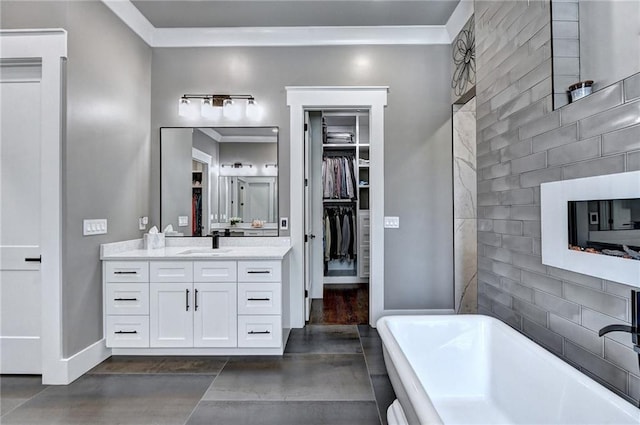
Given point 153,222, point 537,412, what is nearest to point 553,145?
point 537,412

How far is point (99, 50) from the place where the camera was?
8.80 feet

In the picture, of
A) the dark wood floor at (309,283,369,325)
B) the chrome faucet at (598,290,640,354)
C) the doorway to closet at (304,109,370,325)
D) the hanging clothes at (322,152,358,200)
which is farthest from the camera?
the hanging clothes at (322,152,358,200)

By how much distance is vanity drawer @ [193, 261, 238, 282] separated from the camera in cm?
278

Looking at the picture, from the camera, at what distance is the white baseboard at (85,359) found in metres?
2.36

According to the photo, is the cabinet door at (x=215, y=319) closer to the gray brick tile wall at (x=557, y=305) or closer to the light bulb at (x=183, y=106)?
the light bulb at (x=183, y=106)

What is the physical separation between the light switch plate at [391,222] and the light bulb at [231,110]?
6.34 ft

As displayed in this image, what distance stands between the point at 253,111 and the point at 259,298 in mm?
1944

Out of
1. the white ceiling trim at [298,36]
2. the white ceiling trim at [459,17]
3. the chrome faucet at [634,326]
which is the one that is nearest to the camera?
the chrome faucet at [634,326]

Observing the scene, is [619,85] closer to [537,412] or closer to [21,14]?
[537,412]

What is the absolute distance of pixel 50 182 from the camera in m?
2.33

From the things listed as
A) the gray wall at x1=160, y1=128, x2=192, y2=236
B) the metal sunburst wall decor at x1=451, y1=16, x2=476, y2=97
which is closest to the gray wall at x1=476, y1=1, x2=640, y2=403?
the metal sunburst wall decor at x1=451, y1=16, x2=476, y2=97

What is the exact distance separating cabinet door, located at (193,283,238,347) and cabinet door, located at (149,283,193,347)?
0.06 meters

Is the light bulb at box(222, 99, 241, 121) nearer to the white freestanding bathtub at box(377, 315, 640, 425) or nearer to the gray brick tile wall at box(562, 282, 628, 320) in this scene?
the white freestanding bathtub at box(377, 315, 640, 425)

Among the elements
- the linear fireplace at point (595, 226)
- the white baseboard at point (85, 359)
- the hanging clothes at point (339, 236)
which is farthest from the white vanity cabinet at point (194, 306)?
the hanging clothes at point (339, 236)
